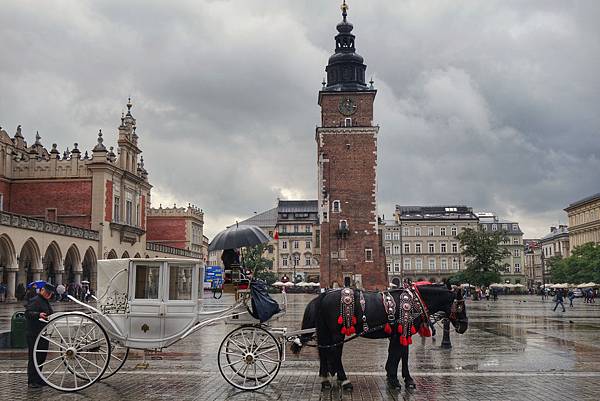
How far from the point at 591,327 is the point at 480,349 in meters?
10.1

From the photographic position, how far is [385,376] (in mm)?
11242

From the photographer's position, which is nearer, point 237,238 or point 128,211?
point 237,238

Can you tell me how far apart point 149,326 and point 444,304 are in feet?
16.2

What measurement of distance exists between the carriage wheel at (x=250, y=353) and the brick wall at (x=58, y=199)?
43763 millimetres

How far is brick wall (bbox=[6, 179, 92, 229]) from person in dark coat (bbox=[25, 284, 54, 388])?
4224 centimetres

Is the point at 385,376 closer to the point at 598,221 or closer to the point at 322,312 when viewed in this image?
the point at 322,312

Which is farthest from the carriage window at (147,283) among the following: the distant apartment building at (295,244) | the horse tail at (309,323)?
the distant apartment building at (295,244)

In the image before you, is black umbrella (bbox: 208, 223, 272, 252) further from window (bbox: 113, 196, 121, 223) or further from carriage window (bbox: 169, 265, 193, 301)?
window (bbox: 113, 196, 121, 223)

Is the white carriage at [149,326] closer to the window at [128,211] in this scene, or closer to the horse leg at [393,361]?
the horse leg at [393,361]

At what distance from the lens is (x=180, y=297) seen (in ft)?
35.5

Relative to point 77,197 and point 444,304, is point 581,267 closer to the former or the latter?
point 77,197

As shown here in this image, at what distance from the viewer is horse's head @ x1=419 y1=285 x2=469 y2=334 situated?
11008mm

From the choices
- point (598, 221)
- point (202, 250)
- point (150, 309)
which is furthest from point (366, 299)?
point (598, 221)

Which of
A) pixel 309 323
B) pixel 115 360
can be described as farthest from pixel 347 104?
pixel 309 323
